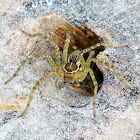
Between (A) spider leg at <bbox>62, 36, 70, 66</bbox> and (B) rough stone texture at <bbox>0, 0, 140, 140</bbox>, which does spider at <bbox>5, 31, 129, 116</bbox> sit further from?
(B) rough stone texture at <bbox>0, 0, 140, 140</bbox>

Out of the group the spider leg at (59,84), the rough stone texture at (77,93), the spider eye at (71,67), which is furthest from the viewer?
the spider eye at (71,67)

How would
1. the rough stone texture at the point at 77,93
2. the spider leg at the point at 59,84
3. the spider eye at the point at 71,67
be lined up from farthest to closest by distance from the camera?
the spider eye at the point at 71,67 → the spider leg at the point at 59,84 → the rough stone texture at the point at 77,93

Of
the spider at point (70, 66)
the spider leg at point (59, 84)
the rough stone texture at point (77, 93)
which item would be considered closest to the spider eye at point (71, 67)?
the spider at point (70, 66)

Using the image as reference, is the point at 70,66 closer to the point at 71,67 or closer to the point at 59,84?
the point at 71,67

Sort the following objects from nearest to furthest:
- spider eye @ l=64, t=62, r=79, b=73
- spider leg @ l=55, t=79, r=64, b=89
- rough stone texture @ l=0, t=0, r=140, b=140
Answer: rough stone texture @ l=0, t=0, r=140, b=140 → spider leg @ l=55, t=79, r=64, b=89 → spider eye @ l=64, t=62, r=79, b=73

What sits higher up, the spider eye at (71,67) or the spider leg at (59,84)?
the spider eye at (71,67)

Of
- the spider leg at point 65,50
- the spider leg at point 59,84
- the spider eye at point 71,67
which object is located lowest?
the spider leg at point 59,84

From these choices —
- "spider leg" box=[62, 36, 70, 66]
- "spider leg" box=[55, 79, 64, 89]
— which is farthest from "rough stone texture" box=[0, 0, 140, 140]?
"spider leg" box=[62, 36, 70, 66]

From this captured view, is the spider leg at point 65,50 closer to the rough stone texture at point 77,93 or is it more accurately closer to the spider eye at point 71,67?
the spider eye at point 71,67

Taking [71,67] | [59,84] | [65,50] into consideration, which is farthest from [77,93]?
[65,50]

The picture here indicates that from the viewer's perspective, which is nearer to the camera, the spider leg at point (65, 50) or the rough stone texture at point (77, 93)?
the rough stone texture at point (77, 93)
